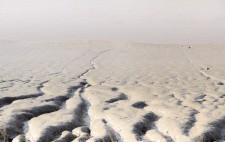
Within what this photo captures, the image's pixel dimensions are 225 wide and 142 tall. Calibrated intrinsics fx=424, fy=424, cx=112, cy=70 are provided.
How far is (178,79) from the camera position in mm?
8758

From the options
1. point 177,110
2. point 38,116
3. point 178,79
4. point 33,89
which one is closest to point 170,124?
point 177,110

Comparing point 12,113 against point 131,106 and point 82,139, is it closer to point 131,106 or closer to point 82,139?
point 82,139

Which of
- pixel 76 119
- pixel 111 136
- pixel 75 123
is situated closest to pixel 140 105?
pixel 76 119

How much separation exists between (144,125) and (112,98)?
62.9 inches

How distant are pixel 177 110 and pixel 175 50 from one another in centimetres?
924

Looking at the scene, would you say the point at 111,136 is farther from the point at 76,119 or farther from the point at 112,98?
the point at 112,98

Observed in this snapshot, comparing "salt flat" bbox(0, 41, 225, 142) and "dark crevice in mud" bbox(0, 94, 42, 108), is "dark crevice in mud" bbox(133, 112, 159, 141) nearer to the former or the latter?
"salt flat" bbox(0, 41, 225, 142)

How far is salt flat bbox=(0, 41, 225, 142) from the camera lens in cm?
488

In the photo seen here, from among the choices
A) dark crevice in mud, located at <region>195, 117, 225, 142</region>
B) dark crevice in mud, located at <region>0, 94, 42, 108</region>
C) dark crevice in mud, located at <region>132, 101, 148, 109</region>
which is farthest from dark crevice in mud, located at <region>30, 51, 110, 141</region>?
dark crevice in mud, located at <region>195, 117, 225, 142</region>

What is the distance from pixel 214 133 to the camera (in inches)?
191

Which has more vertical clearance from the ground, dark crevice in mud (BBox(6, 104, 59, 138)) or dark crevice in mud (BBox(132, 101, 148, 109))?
dark crevice in mud (BBox(6, 104, 59, 138))

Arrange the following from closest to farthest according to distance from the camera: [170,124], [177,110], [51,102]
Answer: [170,124]
[177,110]
[51,102]

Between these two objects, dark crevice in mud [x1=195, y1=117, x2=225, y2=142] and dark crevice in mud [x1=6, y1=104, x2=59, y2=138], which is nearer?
dark crevice in mud [x1=195, y1=117, x2=225, y2=142]

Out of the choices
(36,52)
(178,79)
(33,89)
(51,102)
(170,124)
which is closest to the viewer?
(170,124)
